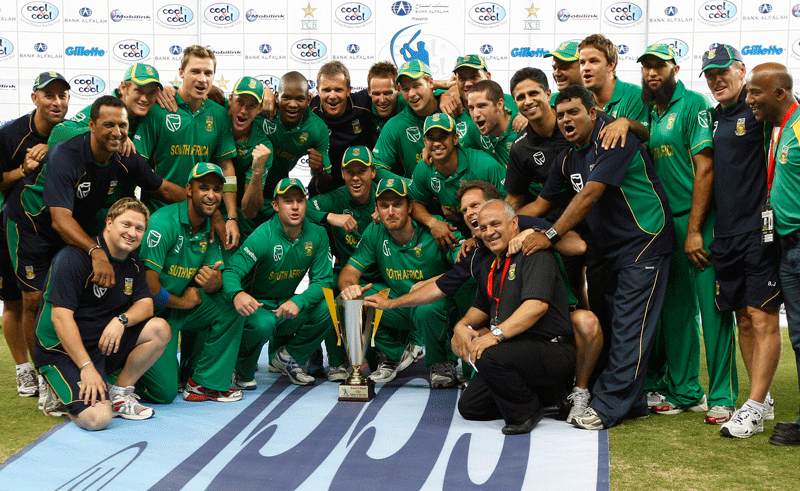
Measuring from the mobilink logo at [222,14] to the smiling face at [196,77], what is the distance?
12.8ft

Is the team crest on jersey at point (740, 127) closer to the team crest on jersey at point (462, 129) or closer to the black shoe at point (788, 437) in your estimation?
the black shoe at point (788, 437)

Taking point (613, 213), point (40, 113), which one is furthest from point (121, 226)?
point (613, 213)

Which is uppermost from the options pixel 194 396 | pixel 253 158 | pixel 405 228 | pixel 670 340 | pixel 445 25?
pixel 445 25

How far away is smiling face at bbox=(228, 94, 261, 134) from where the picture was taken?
5172 millimetres

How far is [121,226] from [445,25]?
5507mm

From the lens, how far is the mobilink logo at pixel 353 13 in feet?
28.3

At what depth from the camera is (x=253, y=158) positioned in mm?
5145

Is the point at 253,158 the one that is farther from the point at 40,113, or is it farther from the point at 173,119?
the point at 40,113

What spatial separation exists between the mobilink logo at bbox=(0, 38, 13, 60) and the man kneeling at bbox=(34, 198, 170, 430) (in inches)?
227

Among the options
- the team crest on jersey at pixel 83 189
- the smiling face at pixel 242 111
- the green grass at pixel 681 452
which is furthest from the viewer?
the smiling face at pixel 242 111

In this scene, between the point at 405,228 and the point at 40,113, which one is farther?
the point at 405,228

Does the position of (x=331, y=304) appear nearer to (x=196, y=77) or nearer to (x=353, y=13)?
(x=196, y=77)

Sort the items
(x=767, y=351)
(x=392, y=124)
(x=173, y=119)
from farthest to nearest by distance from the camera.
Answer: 1. (x=392, y=124)
2. (x=173, y=119)
3. (x=767, y=351)

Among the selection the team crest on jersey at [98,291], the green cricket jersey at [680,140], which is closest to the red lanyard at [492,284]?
the green cricket jersey at [680,140]
